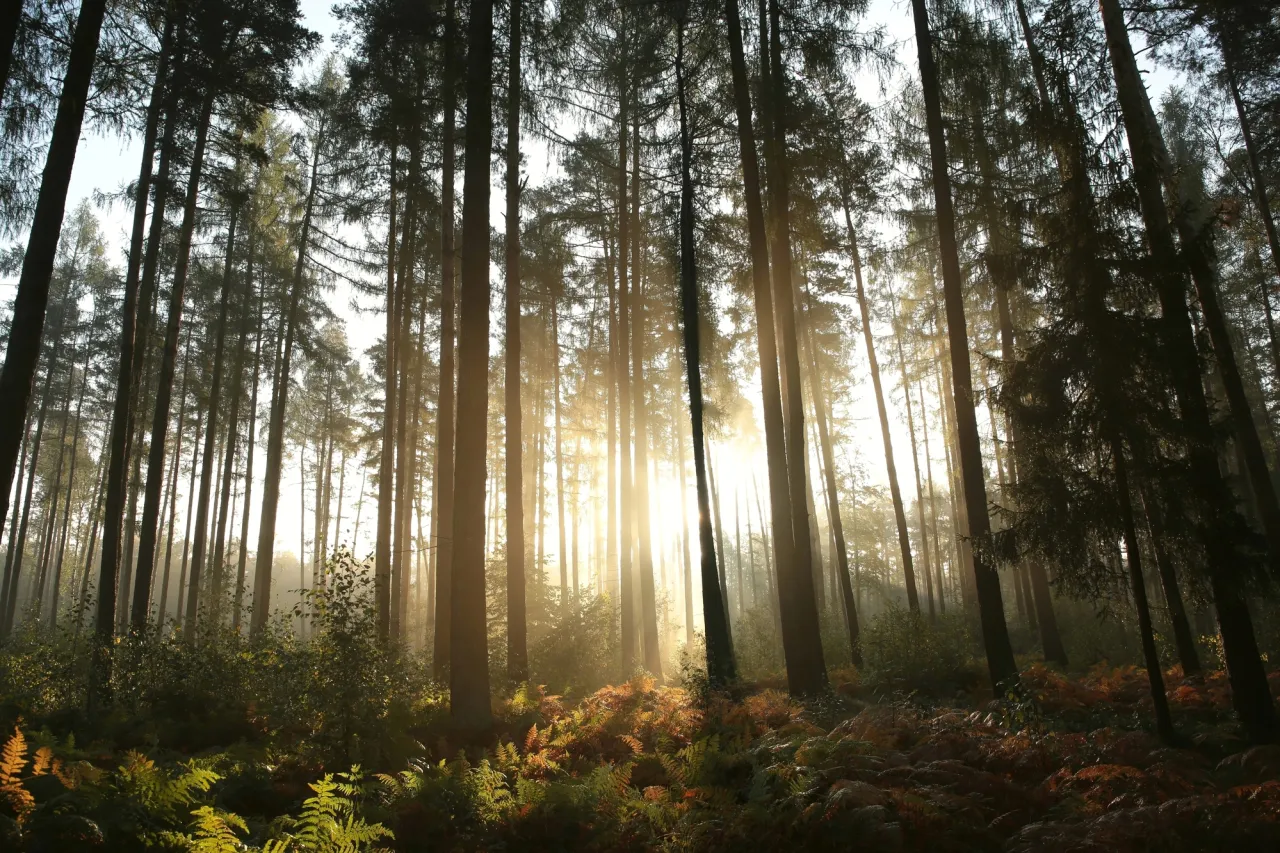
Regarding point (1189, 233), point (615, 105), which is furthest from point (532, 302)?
point (1189, 233)

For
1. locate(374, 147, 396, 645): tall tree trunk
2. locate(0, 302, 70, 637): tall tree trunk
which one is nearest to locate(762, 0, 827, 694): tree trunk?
locate(374, 147, 396, 645): tall tree trunk

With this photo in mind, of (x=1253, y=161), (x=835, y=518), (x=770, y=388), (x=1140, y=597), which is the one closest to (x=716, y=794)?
(x=1140, y=597)

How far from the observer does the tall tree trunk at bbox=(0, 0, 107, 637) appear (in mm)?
7594

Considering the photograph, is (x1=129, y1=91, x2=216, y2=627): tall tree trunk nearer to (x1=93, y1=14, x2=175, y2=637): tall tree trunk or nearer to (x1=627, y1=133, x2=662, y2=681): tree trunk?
(x1=93, y1=14, x2=175, y2=637): tall tree trunk

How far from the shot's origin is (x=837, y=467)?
111ft

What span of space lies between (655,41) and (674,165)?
2293mm

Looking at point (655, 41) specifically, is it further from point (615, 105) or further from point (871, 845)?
point (871, 845)

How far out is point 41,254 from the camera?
26.4 ft

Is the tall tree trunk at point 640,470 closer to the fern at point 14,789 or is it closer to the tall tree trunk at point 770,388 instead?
the tall tree trunk at point 770,388

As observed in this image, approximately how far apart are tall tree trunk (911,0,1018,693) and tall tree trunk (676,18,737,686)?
3.99 m

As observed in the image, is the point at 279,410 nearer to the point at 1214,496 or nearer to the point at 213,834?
the point at 213,834

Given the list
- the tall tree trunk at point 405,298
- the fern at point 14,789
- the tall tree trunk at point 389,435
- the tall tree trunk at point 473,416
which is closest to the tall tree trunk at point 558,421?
the tall tree trunk at point 405,298

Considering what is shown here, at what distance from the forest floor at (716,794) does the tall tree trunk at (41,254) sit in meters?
3.45

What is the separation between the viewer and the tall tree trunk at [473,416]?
9039 millimetres
